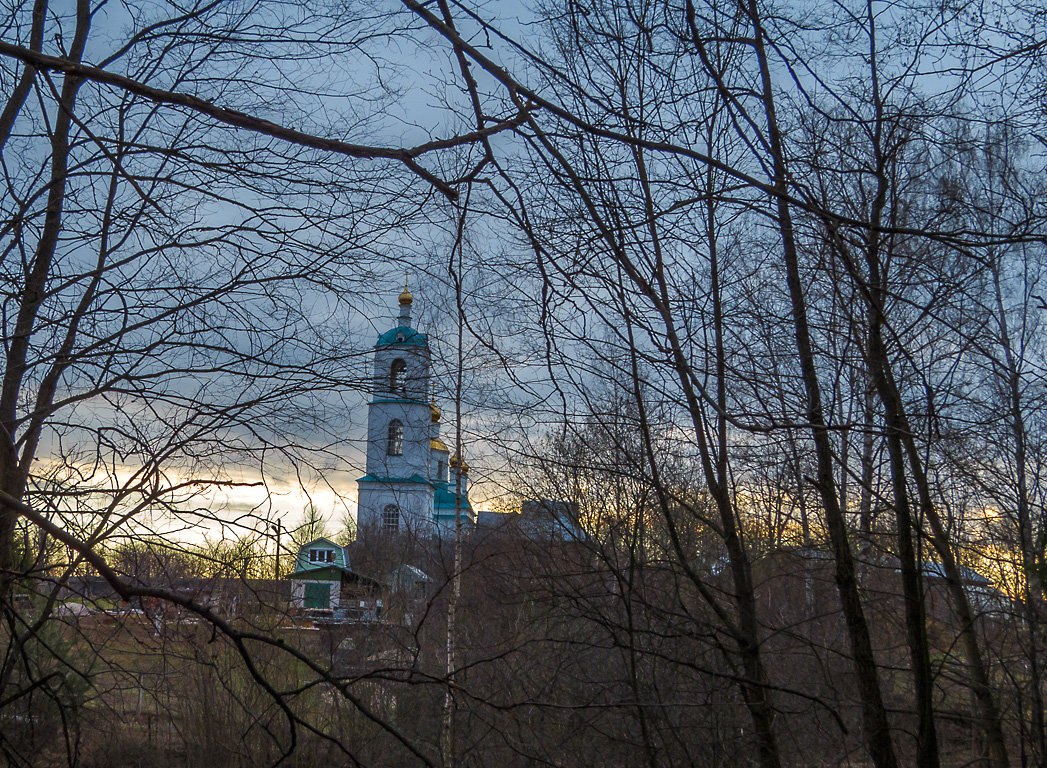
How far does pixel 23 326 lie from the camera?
10.2 ft

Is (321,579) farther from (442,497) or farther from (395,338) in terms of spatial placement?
(442,497)

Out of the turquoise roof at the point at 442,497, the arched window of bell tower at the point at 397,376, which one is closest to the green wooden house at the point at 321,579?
the arched window of bell tower at the point at 397,376

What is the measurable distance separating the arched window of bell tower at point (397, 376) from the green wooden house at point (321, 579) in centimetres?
70

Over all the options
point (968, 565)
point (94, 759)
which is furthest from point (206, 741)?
point (968, 565)

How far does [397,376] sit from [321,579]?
404cm

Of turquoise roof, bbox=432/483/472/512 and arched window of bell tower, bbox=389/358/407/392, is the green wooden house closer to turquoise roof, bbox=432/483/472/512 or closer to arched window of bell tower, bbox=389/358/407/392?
arched window of bell tower, bbox=389/358/407/392

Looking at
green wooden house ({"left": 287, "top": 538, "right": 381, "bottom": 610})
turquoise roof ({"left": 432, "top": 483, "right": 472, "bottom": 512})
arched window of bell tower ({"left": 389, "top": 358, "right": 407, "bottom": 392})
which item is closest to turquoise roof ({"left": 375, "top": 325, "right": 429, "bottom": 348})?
arched window of bell tower ({"left": 389, "top": 358, "right": 407, "bottom": 392})

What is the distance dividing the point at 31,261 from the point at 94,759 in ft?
23.6

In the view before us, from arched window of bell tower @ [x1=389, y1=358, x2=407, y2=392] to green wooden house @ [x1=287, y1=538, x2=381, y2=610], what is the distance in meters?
0.70

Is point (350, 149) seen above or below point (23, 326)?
below

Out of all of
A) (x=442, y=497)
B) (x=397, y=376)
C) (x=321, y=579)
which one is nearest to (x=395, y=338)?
(x=397, y=376)

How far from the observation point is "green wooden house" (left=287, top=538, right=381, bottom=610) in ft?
9.68

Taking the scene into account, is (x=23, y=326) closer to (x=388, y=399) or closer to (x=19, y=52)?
(x=388, y=399)

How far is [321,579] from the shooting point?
22.5ft
